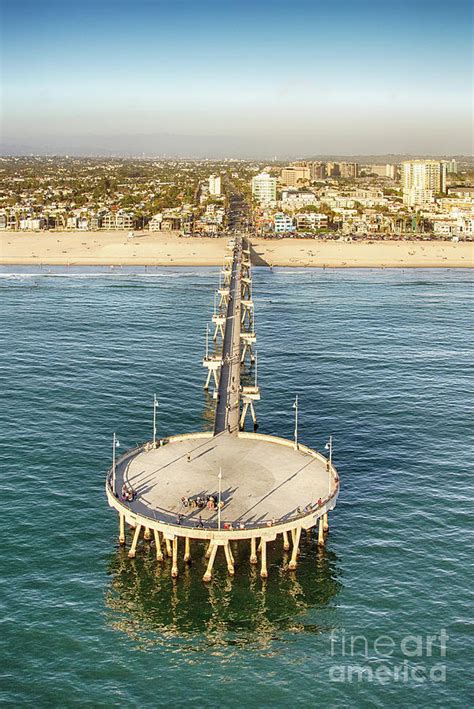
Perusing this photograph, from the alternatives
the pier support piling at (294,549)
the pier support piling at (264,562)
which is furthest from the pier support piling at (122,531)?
the pier support piling at (294,549)

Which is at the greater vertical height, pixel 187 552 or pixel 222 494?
pixel 222 494

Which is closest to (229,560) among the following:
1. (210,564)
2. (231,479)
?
(210,564)

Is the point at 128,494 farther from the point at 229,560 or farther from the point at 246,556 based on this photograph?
the point at 246,556

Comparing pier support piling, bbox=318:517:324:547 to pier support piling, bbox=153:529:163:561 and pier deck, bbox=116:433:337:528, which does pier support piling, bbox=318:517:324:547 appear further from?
pier support piling, bbox=153:529:163:561

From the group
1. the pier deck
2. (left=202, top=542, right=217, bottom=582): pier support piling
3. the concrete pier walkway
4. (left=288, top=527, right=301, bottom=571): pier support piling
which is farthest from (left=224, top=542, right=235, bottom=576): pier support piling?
the concrete pier walkway

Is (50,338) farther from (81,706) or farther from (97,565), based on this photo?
(81,706)

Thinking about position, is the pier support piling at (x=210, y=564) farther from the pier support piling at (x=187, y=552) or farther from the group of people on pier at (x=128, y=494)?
the group of people on pier at (x=128, y=494)
